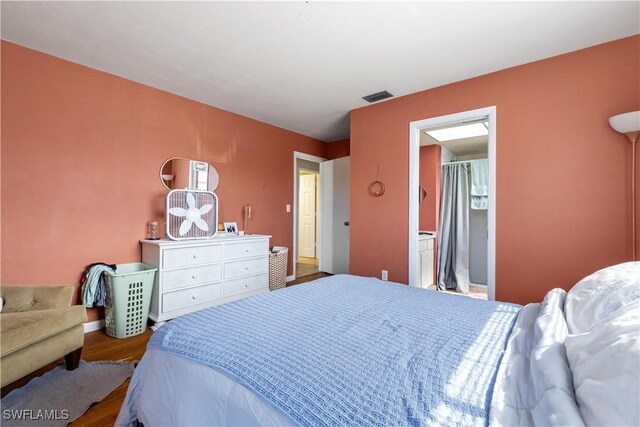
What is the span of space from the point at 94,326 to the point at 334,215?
332 cm

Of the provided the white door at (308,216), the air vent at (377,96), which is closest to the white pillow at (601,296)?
the air vent at (377,96)

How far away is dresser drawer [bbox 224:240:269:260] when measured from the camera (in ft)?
10.2

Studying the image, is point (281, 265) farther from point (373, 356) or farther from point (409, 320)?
point (373, 356)

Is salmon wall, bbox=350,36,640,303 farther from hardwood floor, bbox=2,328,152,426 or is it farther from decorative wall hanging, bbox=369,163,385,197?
hardwood floor, bbox=2,328,152,426

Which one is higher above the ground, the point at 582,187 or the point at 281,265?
the point at 582,187

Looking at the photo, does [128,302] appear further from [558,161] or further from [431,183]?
[431,183]

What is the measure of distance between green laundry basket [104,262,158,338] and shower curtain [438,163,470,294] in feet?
11.9

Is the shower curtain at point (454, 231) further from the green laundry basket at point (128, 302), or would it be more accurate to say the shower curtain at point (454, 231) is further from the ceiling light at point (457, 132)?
the green laundry basket at point (128, 302)

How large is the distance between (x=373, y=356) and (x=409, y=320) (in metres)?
0.40

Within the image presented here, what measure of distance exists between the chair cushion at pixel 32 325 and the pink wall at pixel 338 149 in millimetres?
4077

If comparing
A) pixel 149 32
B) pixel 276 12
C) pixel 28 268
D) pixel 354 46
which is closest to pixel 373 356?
pixel 276 12

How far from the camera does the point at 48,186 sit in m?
2.38

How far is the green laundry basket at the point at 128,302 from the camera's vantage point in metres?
2.41

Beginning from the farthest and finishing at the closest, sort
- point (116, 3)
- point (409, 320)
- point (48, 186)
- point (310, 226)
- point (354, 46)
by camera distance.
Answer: point (310, 226), point (48, 186), point (354, 46), point (116, 3), point (409, 320)
